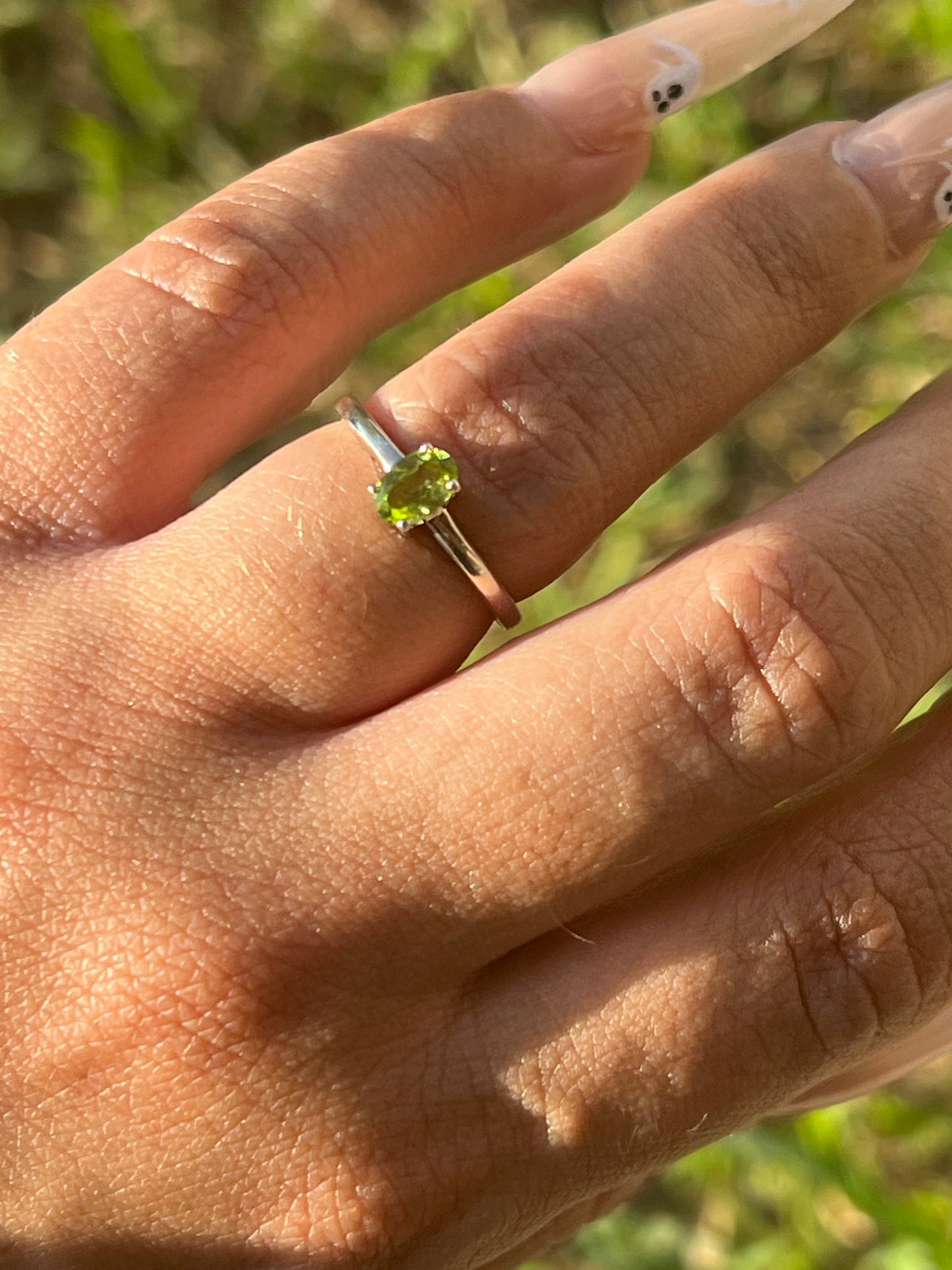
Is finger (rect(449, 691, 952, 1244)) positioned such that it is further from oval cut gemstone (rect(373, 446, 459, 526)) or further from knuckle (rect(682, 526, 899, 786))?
oval cut gemstone (rect(373, 446, 459, 526))

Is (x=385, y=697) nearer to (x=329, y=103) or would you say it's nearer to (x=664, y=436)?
(x=664, y=436)

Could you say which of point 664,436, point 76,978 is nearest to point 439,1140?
point 76,978

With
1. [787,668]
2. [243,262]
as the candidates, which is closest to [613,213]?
[243,262]

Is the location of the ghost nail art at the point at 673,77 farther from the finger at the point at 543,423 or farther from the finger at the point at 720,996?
the finger at the point at 720,996

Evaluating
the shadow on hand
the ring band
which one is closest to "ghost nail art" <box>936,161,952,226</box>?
the ring band

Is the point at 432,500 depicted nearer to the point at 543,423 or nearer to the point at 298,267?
the point at 543,423
